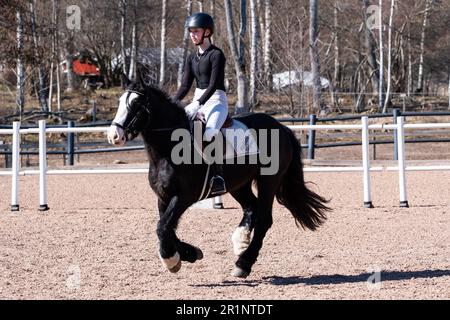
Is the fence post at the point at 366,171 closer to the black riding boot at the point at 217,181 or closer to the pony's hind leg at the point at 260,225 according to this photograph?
the pony's hind leg at the point at 260,225

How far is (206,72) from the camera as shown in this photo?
302 inches

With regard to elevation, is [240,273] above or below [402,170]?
below

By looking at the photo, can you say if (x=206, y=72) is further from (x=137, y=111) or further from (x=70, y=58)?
(x=70, y=58)

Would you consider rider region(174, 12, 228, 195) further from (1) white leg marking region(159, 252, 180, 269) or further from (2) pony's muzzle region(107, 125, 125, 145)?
A: (2) pony's muzzle region(107, 125, 125, 145)

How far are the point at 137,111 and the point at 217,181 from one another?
1.10 m

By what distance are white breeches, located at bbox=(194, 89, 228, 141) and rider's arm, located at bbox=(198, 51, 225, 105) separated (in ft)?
0.52

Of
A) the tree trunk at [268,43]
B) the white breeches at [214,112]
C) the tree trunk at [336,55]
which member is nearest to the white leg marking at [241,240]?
the white breeches at [214,112]

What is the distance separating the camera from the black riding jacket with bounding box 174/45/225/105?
750 centimetres

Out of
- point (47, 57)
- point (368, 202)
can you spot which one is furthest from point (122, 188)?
point (47, 57)

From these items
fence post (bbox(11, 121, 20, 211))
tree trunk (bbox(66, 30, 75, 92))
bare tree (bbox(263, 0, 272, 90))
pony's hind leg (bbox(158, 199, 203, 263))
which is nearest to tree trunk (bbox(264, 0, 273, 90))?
bare tree (bbox(263, 0, 272, 90))

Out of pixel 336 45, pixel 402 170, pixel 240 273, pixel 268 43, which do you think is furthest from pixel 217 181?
pixel 336 45

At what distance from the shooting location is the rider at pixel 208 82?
24.7 feet

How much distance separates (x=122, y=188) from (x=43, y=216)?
399 cm
